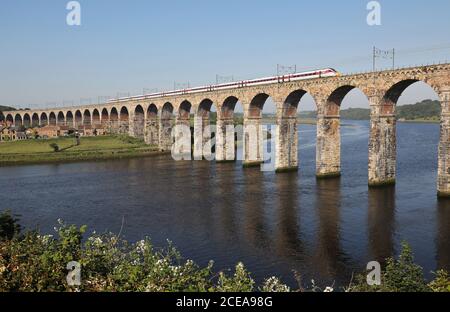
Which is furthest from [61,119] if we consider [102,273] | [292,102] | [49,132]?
[102,273]

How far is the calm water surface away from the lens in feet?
86.1

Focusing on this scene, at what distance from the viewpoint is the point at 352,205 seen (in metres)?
39.0

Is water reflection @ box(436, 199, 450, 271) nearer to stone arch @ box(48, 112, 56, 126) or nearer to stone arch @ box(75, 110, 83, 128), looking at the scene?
stone arch @ box(75, 110, 83, 128)

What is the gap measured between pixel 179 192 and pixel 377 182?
2186cm

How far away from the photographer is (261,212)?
37.4 meters

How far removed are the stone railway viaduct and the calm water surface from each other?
117 inches

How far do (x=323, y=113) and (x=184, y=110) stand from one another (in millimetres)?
41984

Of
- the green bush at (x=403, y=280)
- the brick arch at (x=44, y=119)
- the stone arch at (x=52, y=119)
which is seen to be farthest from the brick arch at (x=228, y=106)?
the brick arch at (x=44, y=119)

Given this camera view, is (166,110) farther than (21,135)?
No

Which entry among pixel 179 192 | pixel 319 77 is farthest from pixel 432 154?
pixel 179 192

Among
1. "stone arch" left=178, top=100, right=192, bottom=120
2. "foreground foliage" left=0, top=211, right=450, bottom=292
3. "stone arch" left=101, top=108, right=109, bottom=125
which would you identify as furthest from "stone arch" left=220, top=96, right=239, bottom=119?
"stone arch" left=101, top=108, right=109, bottom=125

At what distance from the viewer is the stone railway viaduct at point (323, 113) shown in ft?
130

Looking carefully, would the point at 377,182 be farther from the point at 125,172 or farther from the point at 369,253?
the point at 125,172

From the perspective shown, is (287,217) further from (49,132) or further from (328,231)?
(49,132)
